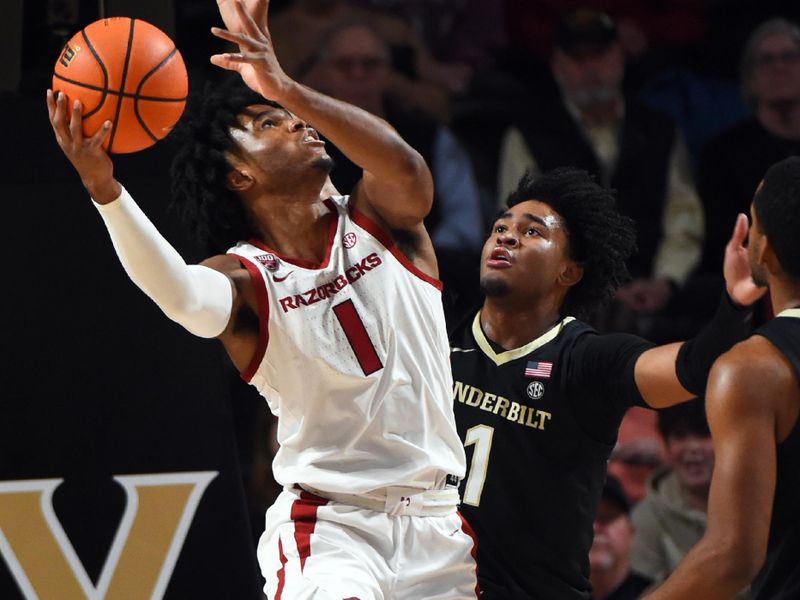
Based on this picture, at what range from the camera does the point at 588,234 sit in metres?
4.89

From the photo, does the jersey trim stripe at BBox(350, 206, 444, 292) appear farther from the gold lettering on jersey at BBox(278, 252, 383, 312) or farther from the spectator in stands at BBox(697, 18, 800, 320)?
the spectator in stands at BBox(697, 18, 800, 320)

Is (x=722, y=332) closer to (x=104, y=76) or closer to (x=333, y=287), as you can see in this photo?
(x=333, y=287)

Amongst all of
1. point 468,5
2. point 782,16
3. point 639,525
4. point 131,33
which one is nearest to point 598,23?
point 468,5

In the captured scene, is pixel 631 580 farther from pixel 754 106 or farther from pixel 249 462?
pixel 754 106

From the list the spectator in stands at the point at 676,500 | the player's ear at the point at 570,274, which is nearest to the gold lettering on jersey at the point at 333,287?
the player's ear at the point at 570,274

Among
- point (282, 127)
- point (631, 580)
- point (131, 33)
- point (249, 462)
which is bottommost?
point (631, 580)

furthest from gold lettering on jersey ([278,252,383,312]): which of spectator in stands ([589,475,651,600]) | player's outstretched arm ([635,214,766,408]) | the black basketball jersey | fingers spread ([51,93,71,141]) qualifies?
spectator in stands ([589,475,651,600])

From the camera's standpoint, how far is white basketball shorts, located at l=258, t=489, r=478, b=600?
12.4 feet

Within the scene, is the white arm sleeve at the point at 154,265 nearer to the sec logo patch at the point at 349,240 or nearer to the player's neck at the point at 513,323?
the sec logo patch at the point at 349,240

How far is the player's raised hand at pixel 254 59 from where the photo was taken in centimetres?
358

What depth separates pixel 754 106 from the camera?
7.43m

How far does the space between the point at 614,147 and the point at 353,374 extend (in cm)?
369

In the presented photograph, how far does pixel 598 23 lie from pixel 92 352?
12.4 feet

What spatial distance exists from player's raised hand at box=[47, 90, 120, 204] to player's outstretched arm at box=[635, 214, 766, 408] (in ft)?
5.55
